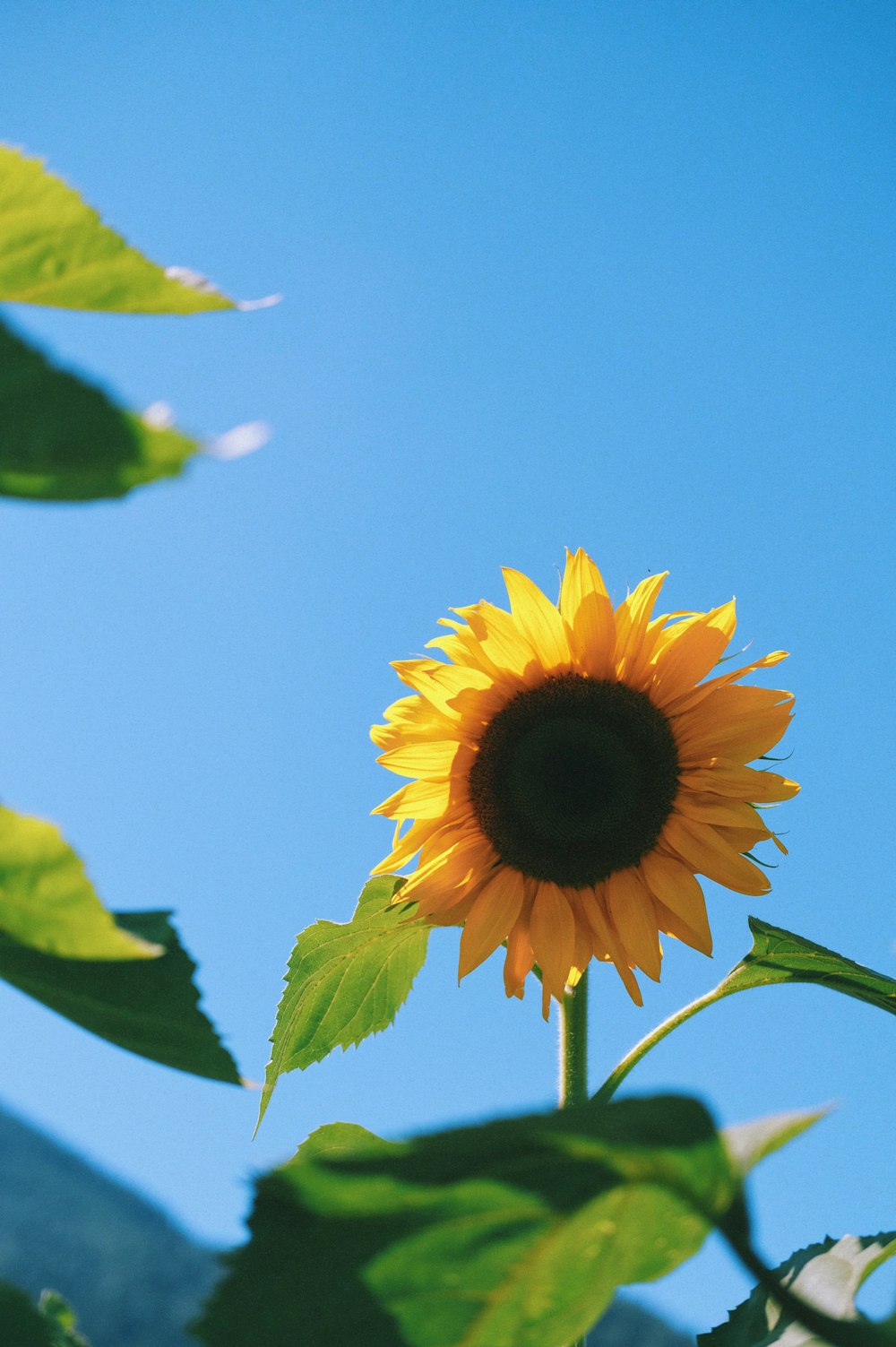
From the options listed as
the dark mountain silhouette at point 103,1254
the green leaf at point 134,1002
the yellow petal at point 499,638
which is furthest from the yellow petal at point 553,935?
the dark mountain silhouette at point 103,1254

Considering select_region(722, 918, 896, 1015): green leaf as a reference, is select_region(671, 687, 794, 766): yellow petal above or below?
above

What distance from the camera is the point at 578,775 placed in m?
2.62

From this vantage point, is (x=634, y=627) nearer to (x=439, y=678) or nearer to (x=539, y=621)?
(x=539, y=621)

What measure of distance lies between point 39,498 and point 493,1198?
390mm

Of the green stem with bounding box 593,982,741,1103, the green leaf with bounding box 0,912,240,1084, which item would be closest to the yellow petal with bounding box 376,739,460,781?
the green stem with bounding box 593,982,741,1103

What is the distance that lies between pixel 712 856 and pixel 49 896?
1.95 meters

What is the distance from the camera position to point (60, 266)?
22.9 inches

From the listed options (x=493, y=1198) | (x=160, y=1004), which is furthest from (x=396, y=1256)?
(x=160, y=1004)

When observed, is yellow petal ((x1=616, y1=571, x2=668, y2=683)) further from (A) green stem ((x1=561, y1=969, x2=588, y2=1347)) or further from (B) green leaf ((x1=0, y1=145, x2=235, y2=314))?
(B) green leaf ((x1=0, y1=145, x2=235, y2=314))

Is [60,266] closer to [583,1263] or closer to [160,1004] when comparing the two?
[160,1004]

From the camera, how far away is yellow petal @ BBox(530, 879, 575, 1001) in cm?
213

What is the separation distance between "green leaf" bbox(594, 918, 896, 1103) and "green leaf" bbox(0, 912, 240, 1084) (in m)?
1.29

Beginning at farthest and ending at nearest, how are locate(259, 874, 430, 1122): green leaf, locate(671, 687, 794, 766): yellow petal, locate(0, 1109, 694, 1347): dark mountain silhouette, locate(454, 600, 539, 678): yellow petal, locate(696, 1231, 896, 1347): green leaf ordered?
locate(0, 1109, 694, 1347): dark mountain silhouette
locate(454, 600, 539, 678): yellow petal
locate(671, 687, 794, 766): yellow petal
locate(259, 874, 430, 1122): green leaf
locate(696, 1231, 896, 1347): green leaf

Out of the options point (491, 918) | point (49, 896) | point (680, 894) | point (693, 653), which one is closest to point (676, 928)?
point (680, 894)
